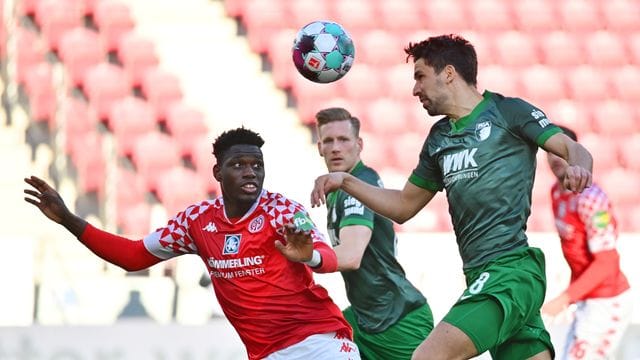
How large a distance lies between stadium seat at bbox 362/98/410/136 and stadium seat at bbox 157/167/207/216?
2.18 metres

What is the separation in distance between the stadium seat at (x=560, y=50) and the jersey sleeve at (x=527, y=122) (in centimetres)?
926

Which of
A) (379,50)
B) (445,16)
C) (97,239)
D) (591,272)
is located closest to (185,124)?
(379,50)

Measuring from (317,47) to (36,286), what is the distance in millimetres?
3791

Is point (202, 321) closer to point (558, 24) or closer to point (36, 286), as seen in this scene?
point (36, 286)

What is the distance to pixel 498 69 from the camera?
13648 mm

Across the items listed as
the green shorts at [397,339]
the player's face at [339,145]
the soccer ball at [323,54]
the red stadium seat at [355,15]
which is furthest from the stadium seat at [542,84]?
the green shorts at [397,339]

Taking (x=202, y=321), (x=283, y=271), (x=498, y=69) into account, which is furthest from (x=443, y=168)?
(x=498, y=69)

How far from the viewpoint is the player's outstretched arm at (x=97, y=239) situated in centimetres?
557

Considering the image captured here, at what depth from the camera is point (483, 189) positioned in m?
4.92

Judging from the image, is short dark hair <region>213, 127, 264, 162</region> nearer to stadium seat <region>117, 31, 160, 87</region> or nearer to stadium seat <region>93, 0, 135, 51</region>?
stadium seat <region>117, 31, 160, 87</region>

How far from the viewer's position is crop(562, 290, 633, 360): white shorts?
723cm

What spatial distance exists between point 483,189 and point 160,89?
8250 millimetres

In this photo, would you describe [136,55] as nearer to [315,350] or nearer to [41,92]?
[41,92]

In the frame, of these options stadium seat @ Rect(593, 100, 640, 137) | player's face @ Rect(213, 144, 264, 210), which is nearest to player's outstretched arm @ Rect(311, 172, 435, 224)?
player's face @ Rect(213, 144, 264, 210)
